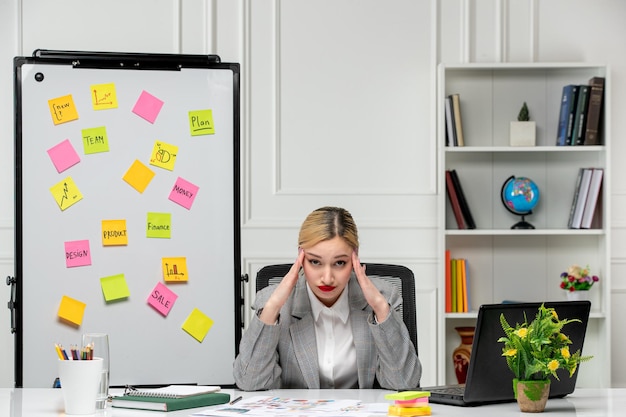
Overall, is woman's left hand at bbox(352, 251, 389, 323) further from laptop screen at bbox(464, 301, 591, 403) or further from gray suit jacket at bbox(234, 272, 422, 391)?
laptop screen at bbox(464, 301, 591, 403)

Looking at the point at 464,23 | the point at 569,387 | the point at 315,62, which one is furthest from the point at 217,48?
the point at 569,387

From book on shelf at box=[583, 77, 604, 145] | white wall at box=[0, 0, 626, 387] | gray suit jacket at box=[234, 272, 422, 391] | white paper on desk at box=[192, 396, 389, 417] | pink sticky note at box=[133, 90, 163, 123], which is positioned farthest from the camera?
white wall at box=[0, 0, 626, 387]

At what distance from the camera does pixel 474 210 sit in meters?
4.12

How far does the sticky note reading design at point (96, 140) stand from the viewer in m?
3.64

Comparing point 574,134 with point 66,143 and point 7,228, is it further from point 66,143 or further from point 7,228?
point 7,228

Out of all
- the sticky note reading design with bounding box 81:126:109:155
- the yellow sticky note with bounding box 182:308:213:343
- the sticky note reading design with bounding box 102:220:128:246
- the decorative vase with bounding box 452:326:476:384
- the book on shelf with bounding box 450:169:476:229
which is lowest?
the decorative vase with bounding box 452:326:476:384

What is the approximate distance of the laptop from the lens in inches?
80.4

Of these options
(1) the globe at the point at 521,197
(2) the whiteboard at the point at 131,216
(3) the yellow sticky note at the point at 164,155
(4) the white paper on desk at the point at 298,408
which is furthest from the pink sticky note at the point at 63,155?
(1) the globe at the point at 521,197

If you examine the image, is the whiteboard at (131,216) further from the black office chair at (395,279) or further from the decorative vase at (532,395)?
the decorative vase at (532,395)

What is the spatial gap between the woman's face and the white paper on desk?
0.40m

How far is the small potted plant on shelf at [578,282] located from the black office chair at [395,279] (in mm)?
1468

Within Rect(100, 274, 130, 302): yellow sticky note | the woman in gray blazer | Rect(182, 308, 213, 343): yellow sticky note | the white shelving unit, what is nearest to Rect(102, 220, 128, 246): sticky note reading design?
Rect(100, 274, 130, 302): yellow sticky note

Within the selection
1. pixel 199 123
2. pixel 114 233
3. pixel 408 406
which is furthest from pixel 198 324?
pixel 408 406

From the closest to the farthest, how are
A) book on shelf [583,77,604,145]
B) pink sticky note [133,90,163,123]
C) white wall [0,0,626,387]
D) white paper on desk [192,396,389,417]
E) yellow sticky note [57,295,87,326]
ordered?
1. white paper on desk [192,396,389,417]
2. yellow sticky note [57,295,87,326]
3. pink sticky note [133,90,163,123]
4. book on shelf [583,77,604,145]
5. white wall [0,0,626,387]
